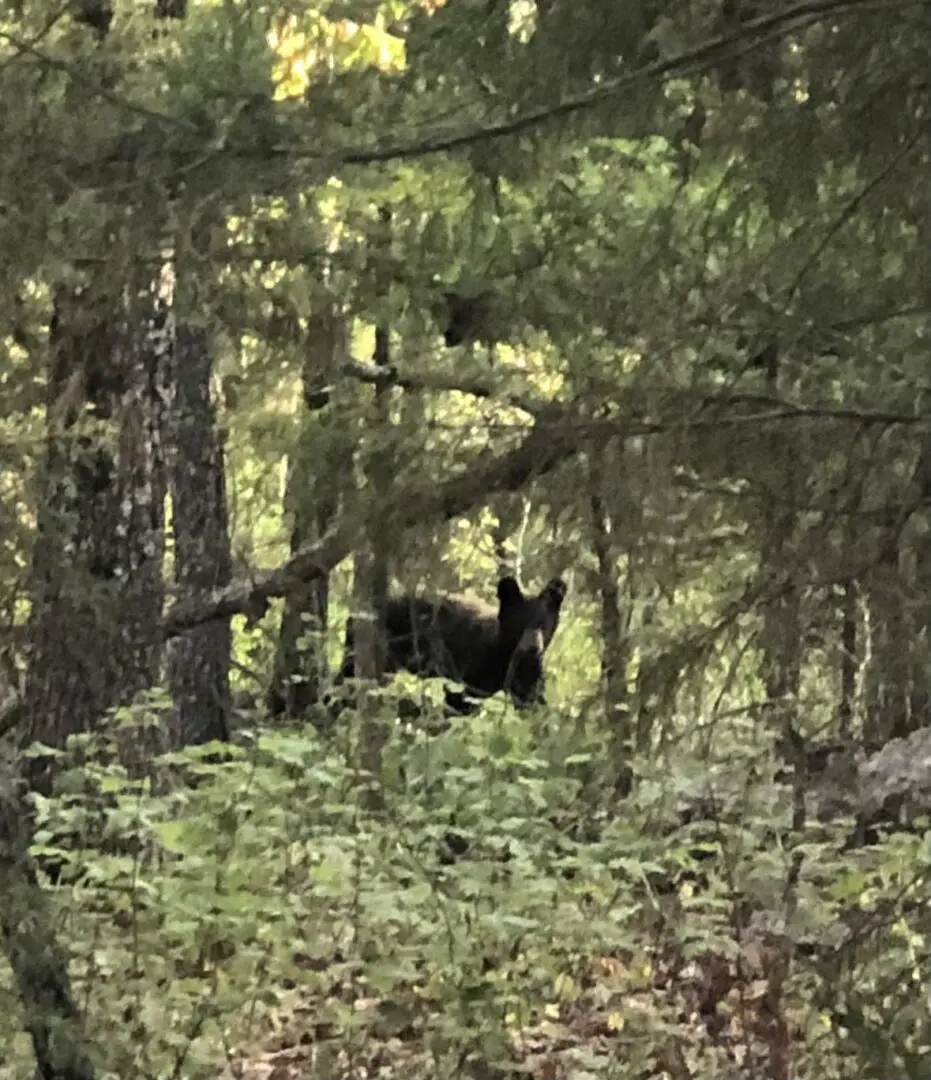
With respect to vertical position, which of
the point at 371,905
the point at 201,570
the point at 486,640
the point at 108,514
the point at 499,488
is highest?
the point at 201,570

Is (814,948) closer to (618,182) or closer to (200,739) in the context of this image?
(618,182)

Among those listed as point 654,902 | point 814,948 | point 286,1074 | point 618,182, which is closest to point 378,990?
point 286,1074

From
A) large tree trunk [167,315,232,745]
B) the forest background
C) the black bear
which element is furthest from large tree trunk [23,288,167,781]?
the black bear

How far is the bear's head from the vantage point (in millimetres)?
10172

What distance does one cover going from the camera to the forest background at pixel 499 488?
11.2 feet

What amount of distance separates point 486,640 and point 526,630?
0.43m

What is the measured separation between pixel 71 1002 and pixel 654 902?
2.51m

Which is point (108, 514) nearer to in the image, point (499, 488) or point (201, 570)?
point (201, 570)

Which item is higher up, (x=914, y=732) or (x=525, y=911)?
(x=914, y=732)

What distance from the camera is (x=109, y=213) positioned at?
3338 mm

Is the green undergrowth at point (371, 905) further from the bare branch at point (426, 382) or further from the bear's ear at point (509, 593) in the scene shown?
the bear's ear at point (509, 593)

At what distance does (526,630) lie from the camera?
33.8 ft

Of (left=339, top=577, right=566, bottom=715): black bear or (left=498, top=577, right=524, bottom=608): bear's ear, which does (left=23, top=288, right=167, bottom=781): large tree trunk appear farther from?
(left=498, top=577, right=524, bottom=608): bear's ear

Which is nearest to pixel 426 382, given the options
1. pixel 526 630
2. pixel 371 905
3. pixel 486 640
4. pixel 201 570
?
pixel 371 905
